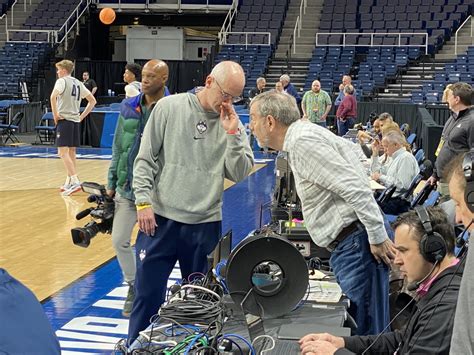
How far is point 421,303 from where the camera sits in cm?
256

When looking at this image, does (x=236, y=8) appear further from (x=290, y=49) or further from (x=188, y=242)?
(x=188, y=242)

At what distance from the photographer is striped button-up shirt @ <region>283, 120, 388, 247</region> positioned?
3.45 m

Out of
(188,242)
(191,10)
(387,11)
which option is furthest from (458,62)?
(188,242)

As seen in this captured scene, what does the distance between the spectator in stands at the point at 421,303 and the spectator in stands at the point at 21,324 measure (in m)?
0.97

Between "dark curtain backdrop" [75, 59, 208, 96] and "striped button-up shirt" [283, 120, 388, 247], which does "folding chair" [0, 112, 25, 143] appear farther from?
"striped button-up shirt" [283, 120, 388, 247]

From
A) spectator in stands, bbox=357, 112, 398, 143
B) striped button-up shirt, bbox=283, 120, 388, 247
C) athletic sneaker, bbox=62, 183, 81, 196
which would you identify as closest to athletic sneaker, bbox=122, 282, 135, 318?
striped button-up shirt, bbox=283, 120, 388, 247

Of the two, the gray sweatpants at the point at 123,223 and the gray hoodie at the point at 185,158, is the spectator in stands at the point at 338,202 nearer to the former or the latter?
the gray hoodie at the point at 185,158

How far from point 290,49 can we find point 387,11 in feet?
11.9

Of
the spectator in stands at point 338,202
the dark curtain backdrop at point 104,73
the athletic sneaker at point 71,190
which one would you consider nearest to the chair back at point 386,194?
the spectator in stands at point 338,202

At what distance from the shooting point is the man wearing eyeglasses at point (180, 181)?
4.12 m

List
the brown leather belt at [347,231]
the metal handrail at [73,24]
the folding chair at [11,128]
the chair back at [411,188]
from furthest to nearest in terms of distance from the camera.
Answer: the metal handrail at [73,24] → the folding chair at [11,128] → the chair back at [411,188] → the brown leather belt at [347,231]

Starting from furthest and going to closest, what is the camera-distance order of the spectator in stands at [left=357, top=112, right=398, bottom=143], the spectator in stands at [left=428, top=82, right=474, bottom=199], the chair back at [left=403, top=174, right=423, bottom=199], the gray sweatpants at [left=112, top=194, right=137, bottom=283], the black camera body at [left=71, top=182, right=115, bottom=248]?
the spectator in stands at [left=357, top=112, right=398, bottom=143] < the chair back at [left=403, top=174, right=423, bottom=199] < the spectator in stands at [left=428, top=82, right=474, bottom=199] < the gray sweatpants at [left=112, top=194, right=137, bottom=283] < the black camera body at [left=71, top=182, right=115, bottom=248]

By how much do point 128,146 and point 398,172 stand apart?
10.8 feet

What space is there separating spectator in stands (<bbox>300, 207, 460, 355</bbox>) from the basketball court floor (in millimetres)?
2203
